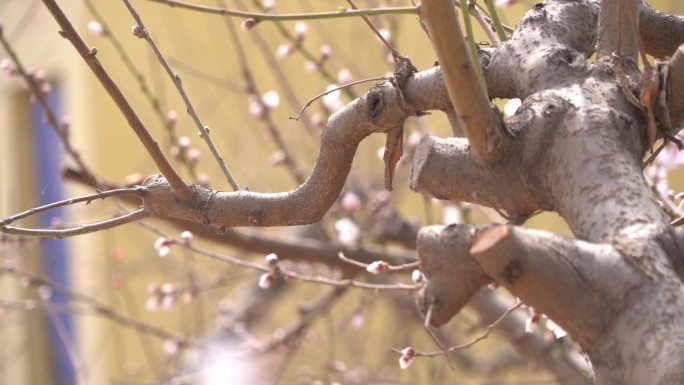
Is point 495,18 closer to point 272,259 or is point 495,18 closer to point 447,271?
point 447,271

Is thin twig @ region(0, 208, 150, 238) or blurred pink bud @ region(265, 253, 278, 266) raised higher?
thin twig @ region(0, 208, 150, 238)

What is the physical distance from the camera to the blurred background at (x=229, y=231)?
223 cm

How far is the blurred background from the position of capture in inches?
87.9

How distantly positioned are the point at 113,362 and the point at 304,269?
2039 millimetres

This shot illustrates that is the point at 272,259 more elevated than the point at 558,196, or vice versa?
the point at 558,196

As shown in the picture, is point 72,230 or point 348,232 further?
point 348,232

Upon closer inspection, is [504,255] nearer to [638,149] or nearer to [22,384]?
[638,149]

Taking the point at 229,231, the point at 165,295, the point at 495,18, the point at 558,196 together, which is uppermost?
the point at 495,18

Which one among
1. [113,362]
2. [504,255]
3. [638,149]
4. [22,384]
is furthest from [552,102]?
[22,384]

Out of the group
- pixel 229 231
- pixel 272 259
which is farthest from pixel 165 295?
pixel 272 259

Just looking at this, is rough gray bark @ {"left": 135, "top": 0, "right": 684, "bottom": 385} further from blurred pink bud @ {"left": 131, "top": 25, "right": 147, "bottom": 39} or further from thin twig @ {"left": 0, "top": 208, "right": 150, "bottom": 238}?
blurred pink bud @ {"left": 131, "top": 25, "right": 147, "bottom": 39}

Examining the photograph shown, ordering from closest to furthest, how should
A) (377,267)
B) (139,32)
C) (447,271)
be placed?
(447,271) < (139,32) < (377,267)

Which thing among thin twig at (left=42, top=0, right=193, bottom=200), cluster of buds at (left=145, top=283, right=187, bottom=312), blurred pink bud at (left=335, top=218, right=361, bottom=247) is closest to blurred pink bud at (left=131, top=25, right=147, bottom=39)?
thin twig at (left=42, top=0, right=193, bottom=200)

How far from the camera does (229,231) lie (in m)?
1.96
